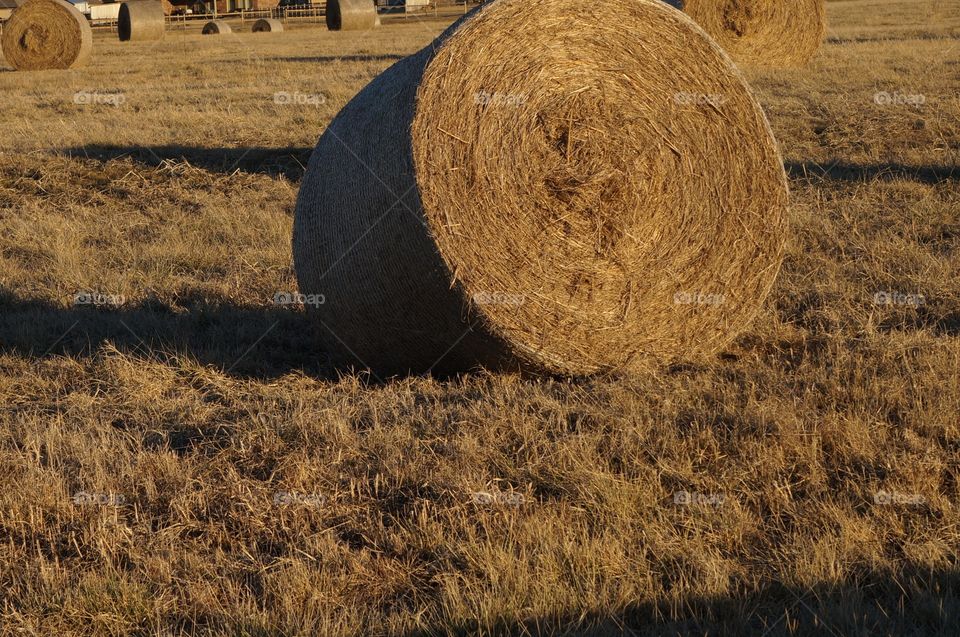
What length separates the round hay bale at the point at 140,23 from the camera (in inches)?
1449

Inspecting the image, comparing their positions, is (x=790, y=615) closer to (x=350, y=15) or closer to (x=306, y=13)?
(x=350, y=15)

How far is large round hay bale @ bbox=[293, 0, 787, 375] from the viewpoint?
18.6 ft

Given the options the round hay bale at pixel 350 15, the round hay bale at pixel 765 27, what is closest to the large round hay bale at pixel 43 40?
the round hay bale at pixel 350 15

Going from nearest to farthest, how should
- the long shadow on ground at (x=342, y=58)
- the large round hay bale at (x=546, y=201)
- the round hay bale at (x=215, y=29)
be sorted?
the large round hay bale at (x=546, y=201) → the long shadow on ground at (x=342, y=58) → the round hay bale at (x=215, y=29)

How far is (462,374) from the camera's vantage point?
6.09 m

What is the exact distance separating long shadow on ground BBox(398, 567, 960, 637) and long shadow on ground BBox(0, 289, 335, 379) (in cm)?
309

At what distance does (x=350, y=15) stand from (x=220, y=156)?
27676mm

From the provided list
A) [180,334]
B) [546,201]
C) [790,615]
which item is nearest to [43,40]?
[180,334]

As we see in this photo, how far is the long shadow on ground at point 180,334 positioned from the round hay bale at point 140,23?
1239 inches

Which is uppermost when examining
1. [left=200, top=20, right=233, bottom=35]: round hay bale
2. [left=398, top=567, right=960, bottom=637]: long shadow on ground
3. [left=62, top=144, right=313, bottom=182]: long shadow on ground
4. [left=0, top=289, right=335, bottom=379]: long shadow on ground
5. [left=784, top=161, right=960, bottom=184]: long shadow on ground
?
[left=200, top=20, right=233, bottom=35]: round hay bale

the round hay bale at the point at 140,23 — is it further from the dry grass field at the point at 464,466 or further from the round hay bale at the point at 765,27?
the dry grass field at the point at 464,466

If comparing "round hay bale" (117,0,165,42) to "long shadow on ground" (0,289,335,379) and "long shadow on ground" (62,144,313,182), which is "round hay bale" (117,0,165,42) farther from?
"long shadow on ground" (0,289,335,379)

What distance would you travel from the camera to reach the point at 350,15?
3859cm

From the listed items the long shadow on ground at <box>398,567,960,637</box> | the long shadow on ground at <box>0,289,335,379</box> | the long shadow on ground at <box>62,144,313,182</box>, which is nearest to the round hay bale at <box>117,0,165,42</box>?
the long shadow on ground at <box>62,144,313,182</box>
